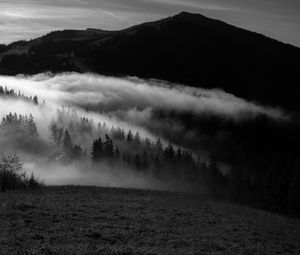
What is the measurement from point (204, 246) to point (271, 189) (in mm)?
83533

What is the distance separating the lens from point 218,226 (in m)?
44.4

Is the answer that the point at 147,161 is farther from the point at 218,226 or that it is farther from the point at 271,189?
the point at 218,226

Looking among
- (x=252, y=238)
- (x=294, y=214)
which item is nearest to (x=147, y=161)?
(x=294, y=214)

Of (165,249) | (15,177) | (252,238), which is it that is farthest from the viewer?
(15,177)

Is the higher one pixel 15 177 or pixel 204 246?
pixel 204 246

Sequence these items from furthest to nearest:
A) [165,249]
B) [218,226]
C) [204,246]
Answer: [218,226] < [204,246] < [165,249]

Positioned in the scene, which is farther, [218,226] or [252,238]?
[218,226]

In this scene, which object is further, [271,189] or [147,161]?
[147,161]

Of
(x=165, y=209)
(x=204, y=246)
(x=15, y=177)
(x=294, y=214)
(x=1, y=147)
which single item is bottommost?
(x=1, y=147)

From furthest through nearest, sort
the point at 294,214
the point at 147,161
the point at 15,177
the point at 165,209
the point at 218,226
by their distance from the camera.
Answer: the point at 147,161 < the point at 294,214 < the point at 15,177 < the point at 165,209 < the point at 218,226

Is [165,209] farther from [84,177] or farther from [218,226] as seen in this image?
[84,177]

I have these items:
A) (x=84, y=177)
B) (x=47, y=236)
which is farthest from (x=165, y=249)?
(x=84, y=177)

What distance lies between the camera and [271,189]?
111500 mm

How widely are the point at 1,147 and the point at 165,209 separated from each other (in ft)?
474
